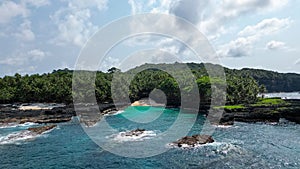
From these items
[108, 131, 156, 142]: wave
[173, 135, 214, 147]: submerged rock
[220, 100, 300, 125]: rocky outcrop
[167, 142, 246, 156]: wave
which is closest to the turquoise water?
[167, 142, 246, 156]: wave

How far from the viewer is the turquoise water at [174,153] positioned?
88.2 ft

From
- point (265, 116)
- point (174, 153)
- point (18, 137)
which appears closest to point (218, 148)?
point (174, 153)

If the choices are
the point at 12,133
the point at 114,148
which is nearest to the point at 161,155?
the point at 114,148

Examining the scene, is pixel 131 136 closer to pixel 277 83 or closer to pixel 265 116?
pixel 265 116

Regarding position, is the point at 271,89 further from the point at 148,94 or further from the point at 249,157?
the point at 249,157

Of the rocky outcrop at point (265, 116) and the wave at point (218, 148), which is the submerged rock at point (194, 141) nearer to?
the wave at point (218, 148)

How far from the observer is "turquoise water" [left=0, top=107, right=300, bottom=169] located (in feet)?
88.2

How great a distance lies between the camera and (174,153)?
3027cm

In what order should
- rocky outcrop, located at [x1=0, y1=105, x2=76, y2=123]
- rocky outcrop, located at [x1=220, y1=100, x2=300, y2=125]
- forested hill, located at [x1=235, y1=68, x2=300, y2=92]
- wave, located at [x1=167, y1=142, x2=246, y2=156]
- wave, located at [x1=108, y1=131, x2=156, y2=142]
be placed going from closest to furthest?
wave, located at [x1=167, y1=142, x2=246, y2=156]
wave, located at [x1=108, y1=131, x2=156, y2=142]
rocky outcrop, located at [x1=220, y1=100, x2=300, y2=125]
rocky outcrop, located at [x1=0, y1=105, x2=76, y2=123]
forested hill, located at [x1=235, y1=68, x2=300, y2=92]

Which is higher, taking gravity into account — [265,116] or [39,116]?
[265,116]

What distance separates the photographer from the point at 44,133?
4456 centimetres

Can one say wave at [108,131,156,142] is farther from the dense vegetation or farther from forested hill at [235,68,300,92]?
forested hill at [235,68,300,92]

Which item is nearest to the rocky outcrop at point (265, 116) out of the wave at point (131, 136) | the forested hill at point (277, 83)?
the wave at point (131, 136)

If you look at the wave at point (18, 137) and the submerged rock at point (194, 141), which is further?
the wave at point (18, 137)
